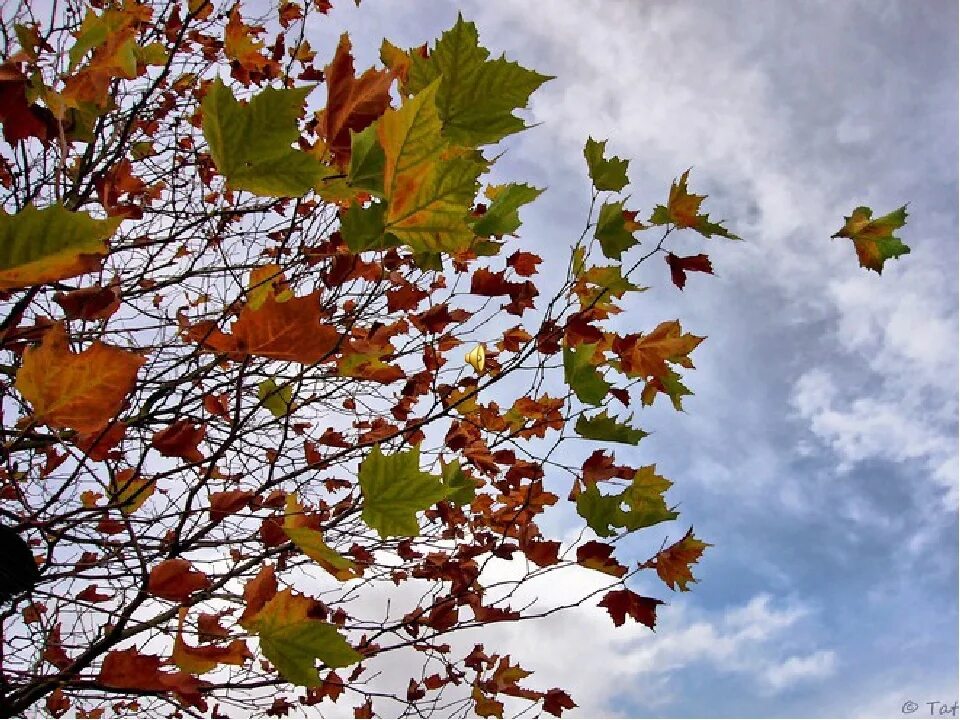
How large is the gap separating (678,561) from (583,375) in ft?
2.58

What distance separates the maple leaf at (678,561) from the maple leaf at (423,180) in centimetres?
162

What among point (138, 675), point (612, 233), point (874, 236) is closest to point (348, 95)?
point (612, 233)

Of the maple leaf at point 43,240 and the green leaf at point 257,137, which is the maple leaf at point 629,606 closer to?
the green leaf at point 257,137

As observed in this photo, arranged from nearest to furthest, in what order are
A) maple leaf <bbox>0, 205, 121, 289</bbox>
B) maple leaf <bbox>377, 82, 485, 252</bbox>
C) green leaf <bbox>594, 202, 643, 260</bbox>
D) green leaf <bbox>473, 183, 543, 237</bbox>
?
maple leaf <bbox>0, 205, 121, 289</bbox>, maple leaf <bbox>377, 82, 485, 252</bbox>, green leaf <bbox>473, 183, 543, 237</bbox>, green leaf <bbox>594, 202, 643, 260</bbox>

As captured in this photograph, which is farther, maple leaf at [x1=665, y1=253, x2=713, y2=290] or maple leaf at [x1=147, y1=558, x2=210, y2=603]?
maple leaf at [x1=665, y1=253, x2=713, y2=290]

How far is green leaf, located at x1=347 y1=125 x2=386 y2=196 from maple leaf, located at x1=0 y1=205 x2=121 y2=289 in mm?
345

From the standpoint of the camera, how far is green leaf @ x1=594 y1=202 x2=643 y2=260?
1.74m

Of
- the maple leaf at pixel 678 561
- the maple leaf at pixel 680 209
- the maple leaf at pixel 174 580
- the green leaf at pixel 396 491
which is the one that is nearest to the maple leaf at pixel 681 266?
the maple leaf at pixel 680 209

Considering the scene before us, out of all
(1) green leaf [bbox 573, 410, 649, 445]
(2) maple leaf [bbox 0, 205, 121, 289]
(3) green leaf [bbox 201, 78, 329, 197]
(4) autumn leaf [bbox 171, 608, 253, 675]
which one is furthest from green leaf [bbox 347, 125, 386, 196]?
(1) green leaf [bbox 573, 410, 649, 445]

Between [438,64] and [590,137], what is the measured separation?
98 centimetres

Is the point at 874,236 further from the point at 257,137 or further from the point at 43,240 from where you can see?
the point at 43,240

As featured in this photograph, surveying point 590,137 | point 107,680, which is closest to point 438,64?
point 590,137

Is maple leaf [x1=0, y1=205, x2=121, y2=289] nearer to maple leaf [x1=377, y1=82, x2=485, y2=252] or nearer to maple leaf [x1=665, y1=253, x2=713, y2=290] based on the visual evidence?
maple leaf [x1=377, y1=82, x2=485, y2=252]

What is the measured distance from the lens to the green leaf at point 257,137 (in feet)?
2.76
